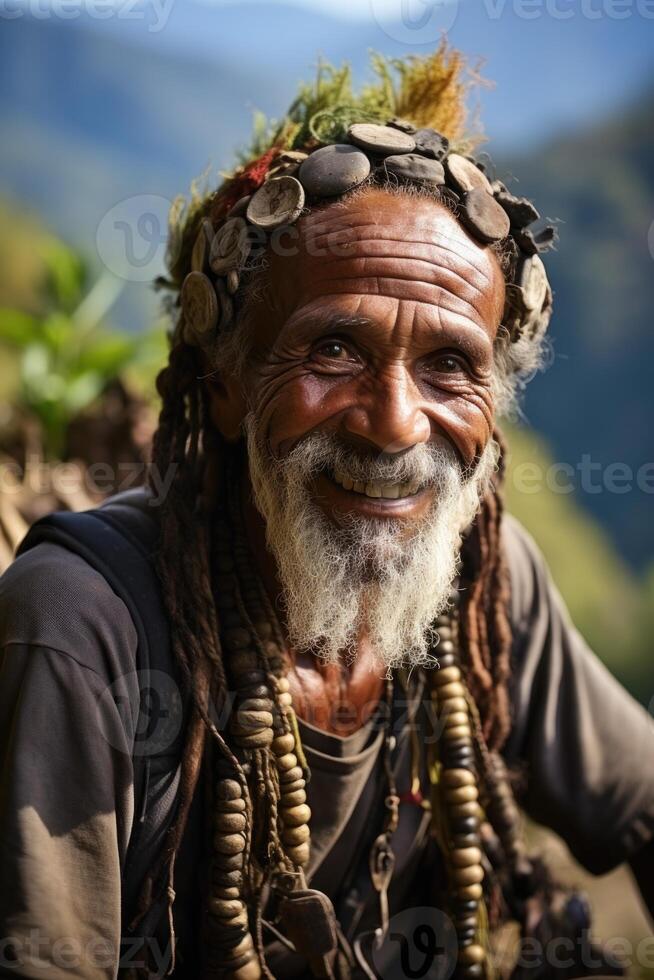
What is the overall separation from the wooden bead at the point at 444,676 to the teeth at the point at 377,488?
1.88 ft

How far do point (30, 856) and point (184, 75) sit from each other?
8.86 m

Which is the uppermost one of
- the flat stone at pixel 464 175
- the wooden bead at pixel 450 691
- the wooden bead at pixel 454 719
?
the flat stone at pixel 464 175

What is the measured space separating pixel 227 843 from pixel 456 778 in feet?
2.01

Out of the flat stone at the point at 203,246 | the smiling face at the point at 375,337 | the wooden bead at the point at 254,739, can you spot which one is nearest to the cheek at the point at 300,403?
the smiling face at the point at 375,337

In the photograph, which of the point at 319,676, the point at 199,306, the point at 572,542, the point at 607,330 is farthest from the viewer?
the point at 607,330

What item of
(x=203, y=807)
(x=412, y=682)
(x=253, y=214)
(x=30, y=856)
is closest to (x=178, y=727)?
(x=203, y=807)

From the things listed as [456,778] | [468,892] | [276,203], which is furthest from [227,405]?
[468,892]

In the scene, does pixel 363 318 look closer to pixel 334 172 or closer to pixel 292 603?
pixel 334 172

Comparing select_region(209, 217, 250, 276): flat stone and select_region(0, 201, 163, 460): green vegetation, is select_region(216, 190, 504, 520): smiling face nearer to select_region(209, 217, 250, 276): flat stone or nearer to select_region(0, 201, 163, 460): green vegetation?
select_region(209, 217, 250, 276): flat stone

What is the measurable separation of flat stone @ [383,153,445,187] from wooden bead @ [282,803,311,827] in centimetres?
128

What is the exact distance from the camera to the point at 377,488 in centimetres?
182

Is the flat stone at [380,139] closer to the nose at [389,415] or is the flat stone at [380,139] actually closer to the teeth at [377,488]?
the nose at [389,415]

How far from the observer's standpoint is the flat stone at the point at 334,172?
5.97 feet

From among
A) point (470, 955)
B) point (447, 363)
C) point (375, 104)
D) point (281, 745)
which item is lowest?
point (470, 955)
